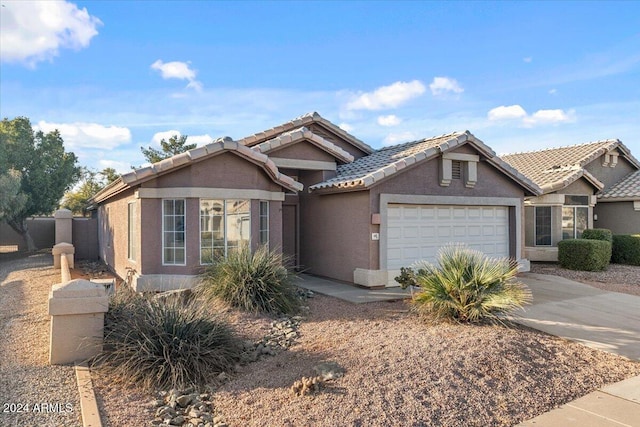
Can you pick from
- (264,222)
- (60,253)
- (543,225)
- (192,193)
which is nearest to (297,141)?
(264,222)

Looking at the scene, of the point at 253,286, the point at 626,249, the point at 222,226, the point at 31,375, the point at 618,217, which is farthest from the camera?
the point at 618,217

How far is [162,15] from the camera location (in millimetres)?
11656

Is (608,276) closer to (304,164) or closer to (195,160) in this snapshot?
(304,164)

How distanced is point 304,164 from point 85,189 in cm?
3309

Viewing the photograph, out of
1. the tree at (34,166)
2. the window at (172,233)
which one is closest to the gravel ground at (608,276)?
the window at (172,233)

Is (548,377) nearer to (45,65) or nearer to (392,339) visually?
(392,339)

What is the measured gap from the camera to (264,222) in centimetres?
1268

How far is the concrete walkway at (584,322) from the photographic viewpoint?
17.2ft

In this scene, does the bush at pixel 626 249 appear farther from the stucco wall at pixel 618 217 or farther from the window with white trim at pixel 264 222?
the window with white trim at pixel 264 222

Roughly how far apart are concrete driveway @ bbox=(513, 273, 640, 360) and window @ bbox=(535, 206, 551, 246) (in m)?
5.27

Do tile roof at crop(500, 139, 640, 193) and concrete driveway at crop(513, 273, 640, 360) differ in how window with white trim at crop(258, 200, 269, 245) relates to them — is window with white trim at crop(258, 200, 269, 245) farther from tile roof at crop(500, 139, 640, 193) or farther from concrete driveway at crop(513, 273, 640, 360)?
tile roof at crop(500, 139, 640, 193)

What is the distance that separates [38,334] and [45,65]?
8.95m

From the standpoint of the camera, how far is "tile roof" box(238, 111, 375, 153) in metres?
15.5

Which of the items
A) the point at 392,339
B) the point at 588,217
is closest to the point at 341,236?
the point at 392,339
